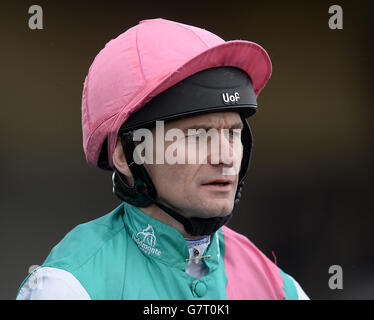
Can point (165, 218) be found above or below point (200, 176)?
below

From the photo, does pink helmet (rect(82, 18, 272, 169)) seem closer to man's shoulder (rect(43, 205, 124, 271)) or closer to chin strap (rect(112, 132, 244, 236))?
chin strap (rect(112, 132, 244, 236))

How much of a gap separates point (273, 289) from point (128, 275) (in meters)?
0.56

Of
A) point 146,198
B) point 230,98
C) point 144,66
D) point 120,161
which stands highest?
point 144,66

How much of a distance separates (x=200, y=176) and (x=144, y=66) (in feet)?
1.26

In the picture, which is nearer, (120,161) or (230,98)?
(230,98)

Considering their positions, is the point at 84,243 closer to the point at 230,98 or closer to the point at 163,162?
the point at 163,162

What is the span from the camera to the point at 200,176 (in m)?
1.58

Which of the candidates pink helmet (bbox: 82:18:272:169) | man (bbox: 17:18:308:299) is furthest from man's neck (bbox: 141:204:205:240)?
pink helmet (bbox: 82:18:272:169)

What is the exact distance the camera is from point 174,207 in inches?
64.6

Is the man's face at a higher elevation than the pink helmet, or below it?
below

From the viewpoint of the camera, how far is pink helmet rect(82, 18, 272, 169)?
155 centimetres

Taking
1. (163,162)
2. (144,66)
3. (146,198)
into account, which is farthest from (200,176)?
(144,66)

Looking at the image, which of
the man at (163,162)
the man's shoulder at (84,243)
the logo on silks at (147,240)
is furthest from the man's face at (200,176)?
the man's shoulder at (84,243)
